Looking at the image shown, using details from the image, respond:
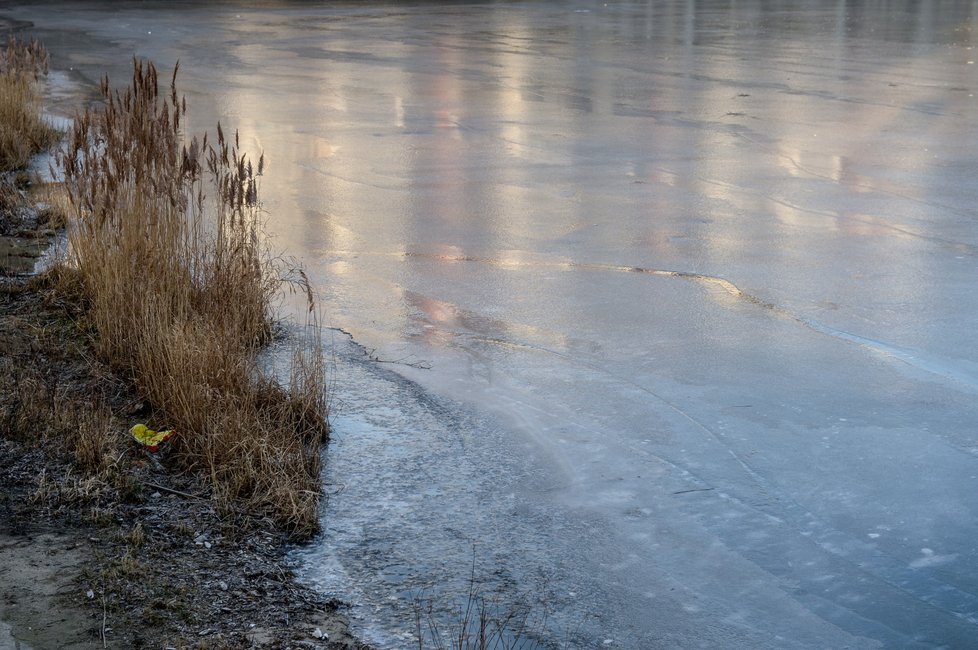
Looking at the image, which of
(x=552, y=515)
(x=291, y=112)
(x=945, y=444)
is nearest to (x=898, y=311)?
(x=945, y=444)

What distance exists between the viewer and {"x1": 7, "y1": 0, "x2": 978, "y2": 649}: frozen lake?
4395 millimetres

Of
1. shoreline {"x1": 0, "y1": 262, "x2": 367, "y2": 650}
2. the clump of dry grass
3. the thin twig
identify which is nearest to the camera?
shoreline {"x1": 0, "y1": 262, "x2": 367, "y2": 650}

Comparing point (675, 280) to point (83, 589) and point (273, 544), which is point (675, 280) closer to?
point (273, 544)

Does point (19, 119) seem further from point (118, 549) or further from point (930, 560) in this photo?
point (930, 560)

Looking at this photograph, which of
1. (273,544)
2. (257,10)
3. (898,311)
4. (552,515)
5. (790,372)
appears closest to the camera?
(273,544)

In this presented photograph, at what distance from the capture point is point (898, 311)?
24.3ft

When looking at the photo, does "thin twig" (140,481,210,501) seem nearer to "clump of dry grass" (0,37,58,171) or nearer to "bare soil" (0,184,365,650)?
"bare soil" (0,184,365,650)

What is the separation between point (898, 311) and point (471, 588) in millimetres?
4186

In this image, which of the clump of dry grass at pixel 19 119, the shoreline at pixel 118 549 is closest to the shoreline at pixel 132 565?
the shoreline at pixel 118 549

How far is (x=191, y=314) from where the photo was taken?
6180 millimetres

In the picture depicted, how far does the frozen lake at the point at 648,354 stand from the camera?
4.39 m

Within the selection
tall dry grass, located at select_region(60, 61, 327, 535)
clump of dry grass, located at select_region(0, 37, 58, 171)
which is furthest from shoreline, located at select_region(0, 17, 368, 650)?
clump of dry grass, located at select_region(0, 37, 58, 171)

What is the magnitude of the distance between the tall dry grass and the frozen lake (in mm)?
266

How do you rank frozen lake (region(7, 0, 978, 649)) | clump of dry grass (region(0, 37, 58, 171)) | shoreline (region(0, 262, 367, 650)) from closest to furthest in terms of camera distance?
shoreline (region(0, 262, 367, 650)) < frozen lake (region(7, 0, 978, 649)) < clump of dry grass (region(0, 37, 58, 171))
